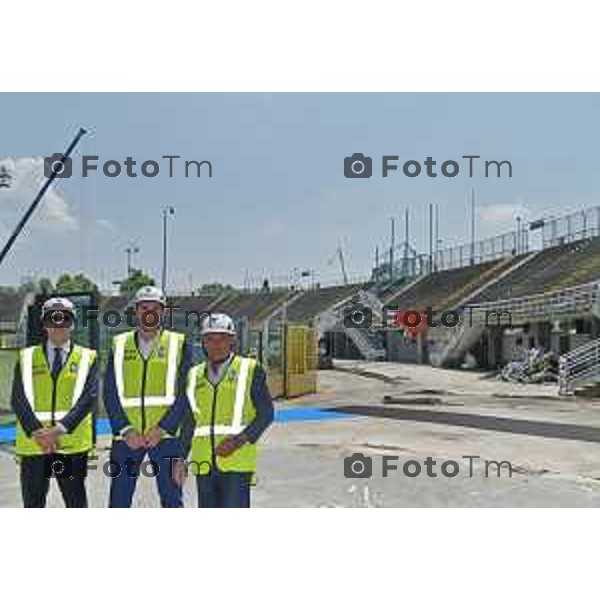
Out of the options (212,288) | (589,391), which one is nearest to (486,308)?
(589,391)

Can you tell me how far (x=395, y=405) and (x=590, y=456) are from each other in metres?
8.37

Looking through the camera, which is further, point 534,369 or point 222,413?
point 534,369

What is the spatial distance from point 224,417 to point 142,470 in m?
0.99

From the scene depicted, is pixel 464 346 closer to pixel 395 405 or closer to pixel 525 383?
pixel 525 383

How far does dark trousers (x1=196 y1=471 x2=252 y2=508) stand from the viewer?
7316mm

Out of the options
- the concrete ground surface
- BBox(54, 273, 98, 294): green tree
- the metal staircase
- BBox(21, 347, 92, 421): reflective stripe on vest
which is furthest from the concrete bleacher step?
BBox(21, 347, 92, 421): reflective stripe on vest

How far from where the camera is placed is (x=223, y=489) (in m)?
7.33

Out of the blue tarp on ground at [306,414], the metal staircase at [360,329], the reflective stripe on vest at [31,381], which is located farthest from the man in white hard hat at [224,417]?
the blue tarp on ground at [306,414]

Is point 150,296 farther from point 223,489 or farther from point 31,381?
point 223,489

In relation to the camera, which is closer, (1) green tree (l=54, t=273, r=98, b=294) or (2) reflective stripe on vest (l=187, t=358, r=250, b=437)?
(2) reflective stripe on vest (l=187, t=358, r=250, b=437)

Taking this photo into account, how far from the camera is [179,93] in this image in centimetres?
900

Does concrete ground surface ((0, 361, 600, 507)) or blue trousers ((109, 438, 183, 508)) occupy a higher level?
blue trousers ((109, 438, 183, 508))

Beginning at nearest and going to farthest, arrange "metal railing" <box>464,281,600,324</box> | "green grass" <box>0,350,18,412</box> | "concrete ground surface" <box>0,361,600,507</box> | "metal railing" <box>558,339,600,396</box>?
"concrete ground surface" <box>0,361,600,507</box>
"green grass" <box>0,350,18,412</box>
"metal railing" <box>558,339,600,396</box>
"metal railing" <box>464,281,600,324</box>

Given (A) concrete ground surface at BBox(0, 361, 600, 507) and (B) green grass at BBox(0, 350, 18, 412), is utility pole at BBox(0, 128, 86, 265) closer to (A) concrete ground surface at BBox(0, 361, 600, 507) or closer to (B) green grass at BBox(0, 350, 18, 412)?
(A) concrete ground surface at BBox(0, 361, 600, 507)
